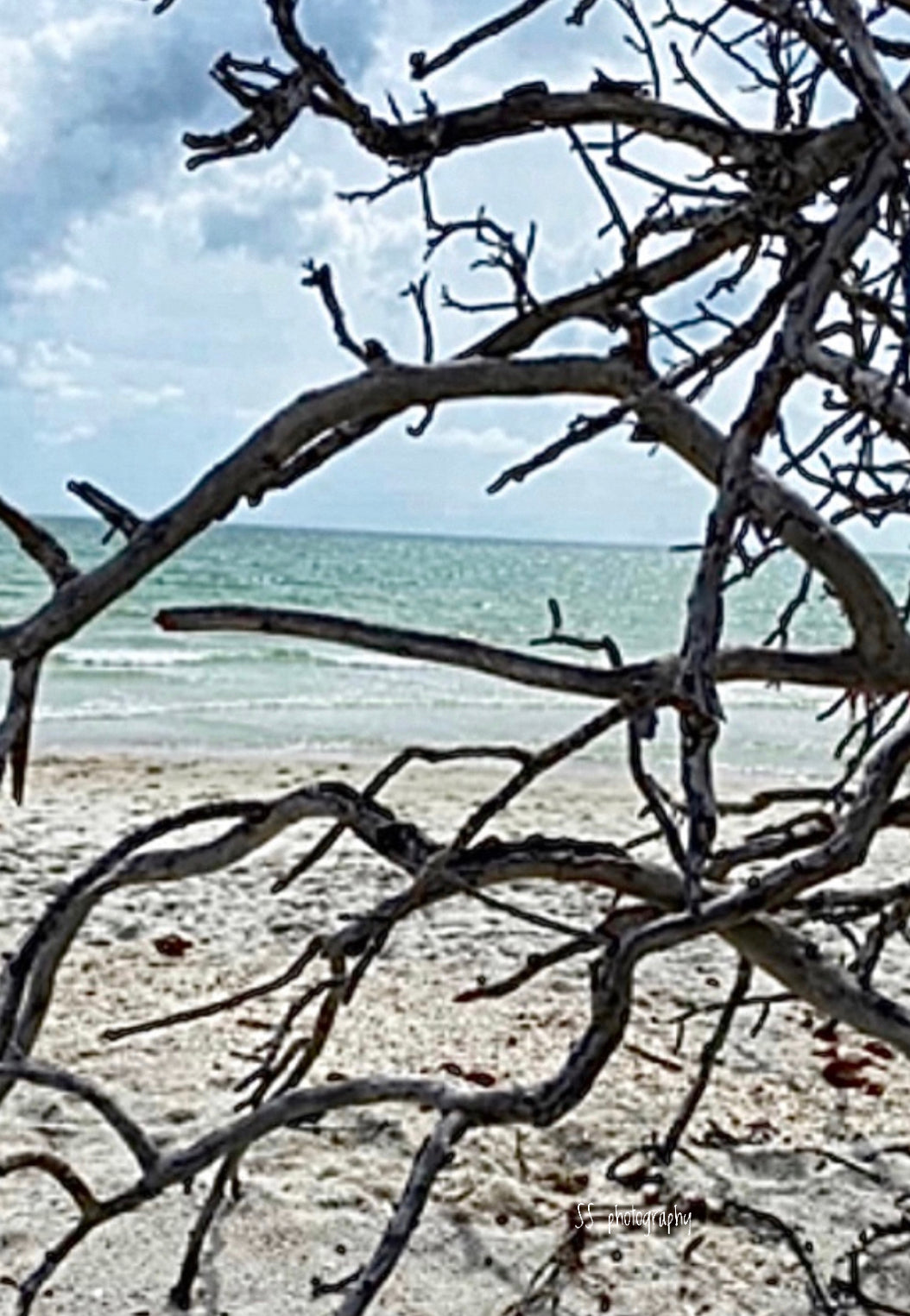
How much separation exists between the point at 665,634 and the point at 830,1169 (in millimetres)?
28673

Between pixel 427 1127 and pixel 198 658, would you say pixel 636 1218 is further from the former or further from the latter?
pixel 198 658

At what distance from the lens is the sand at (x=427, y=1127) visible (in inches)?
131

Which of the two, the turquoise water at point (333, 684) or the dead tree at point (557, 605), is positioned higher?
the dead tree at point (557, 605)

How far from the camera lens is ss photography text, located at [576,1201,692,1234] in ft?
11.7

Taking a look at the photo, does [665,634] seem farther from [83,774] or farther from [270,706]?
[83,774]

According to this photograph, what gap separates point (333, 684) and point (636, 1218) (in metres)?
16.4

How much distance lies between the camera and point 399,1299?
327 cm

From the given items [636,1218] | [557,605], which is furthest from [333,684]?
[557,605]

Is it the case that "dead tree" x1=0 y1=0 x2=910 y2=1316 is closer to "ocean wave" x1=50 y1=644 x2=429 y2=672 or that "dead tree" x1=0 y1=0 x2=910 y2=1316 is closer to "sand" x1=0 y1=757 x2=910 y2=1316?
"sand" x1=0 y1=757 x2=910 y2=1316

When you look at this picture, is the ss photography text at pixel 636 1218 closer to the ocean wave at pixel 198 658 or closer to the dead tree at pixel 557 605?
the dead tree at pixel 557 605

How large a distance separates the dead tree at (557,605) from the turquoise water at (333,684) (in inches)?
9.2

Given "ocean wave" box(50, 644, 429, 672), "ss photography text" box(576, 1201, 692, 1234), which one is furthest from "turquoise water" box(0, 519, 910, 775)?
"ss photography text" box(576, 1201, 692, 1234)

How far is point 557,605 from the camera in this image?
5.71 feet

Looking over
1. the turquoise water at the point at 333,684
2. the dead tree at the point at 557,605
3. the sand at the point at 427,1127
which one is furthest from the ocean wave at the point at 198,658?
the dead tree at the point at 557,605
